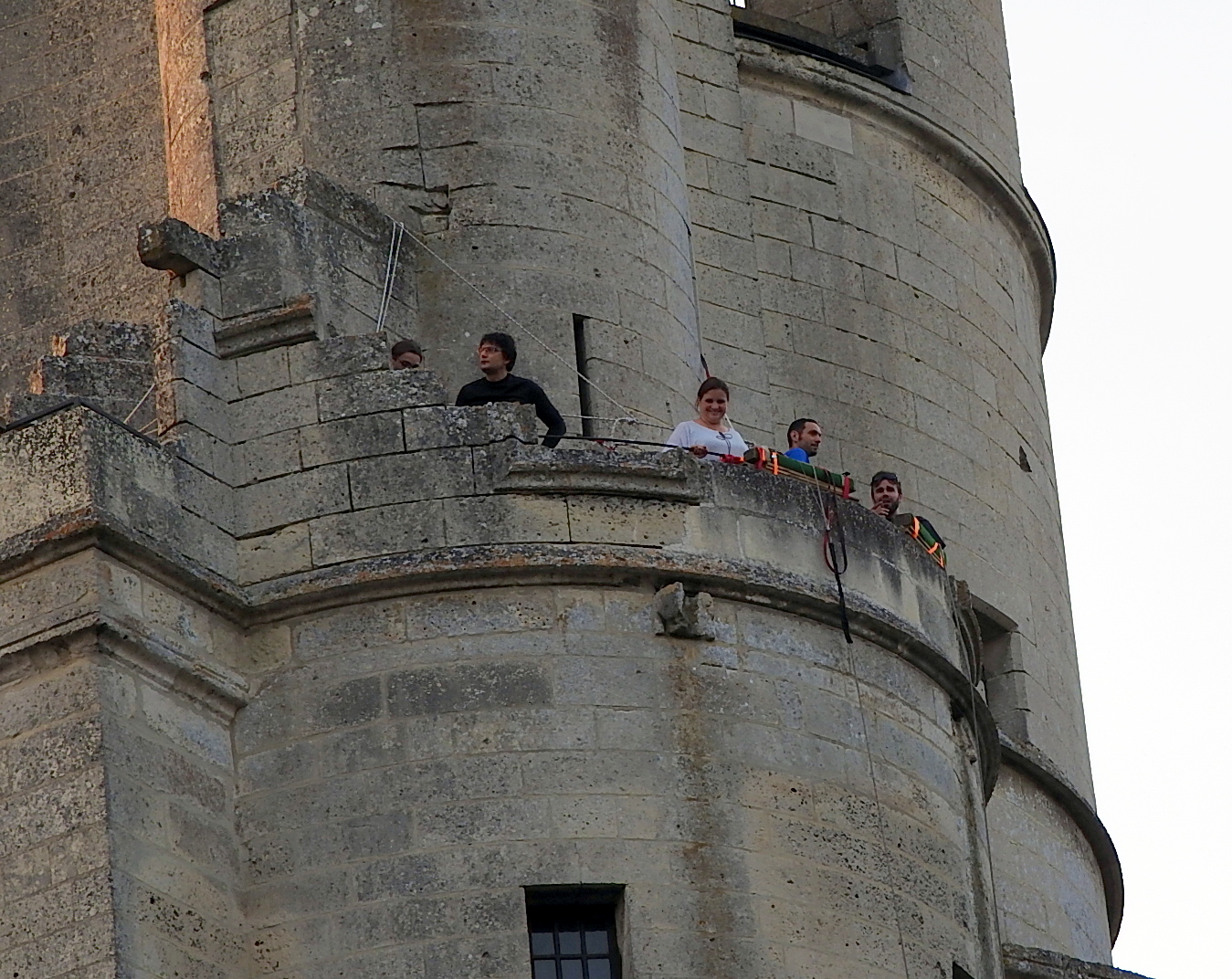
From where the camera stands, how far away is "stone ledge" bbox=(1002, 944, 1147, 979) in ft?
83.9

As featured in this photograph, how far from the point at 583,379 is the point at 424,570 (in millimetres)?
2349

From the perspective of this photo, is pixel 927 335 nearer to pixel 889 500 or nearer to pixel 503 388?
pixel 889 500

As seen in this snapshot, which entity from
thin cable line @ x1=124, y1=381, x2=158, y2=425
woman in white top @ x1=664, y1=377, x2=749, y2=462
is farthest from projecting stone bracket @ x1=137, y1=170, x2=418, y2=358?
woman in white top @ x1=664, y1=377, x2=749, y2=462

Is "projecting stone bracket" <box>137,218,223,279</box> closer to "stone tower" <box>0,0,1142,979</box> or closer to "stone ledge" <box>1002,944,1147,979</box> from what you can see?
"stone tower" <box>0,0,1142,979</box>

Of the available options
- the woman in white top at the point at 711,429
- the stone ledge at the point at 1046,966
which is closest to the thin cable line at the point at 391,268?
the woman in white top at the point at 711,429

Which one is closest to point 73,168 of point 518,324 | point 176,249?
point 176,249

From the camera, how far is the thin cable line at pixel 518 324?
905 inches

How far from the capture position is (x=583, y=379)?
23.0 meters

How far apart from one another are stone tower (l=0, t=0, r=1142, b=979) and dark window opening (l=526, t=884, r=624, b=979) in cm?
3

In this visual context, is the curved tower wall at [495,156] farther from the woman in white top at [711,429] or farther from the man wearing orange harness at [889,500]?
the man wearing orange harness at [889,500]

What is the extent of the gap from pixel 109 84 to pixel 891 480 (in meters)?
5.75

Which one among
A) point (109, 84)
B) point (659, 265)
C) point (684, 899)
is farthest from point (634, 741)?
point (109, 84)

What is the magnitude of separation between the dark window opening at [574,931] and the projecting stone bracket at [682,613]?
1.49 metres

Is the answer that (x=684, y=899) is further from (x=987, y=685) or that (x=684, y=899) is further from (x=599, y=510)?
(x=987, y=685)
